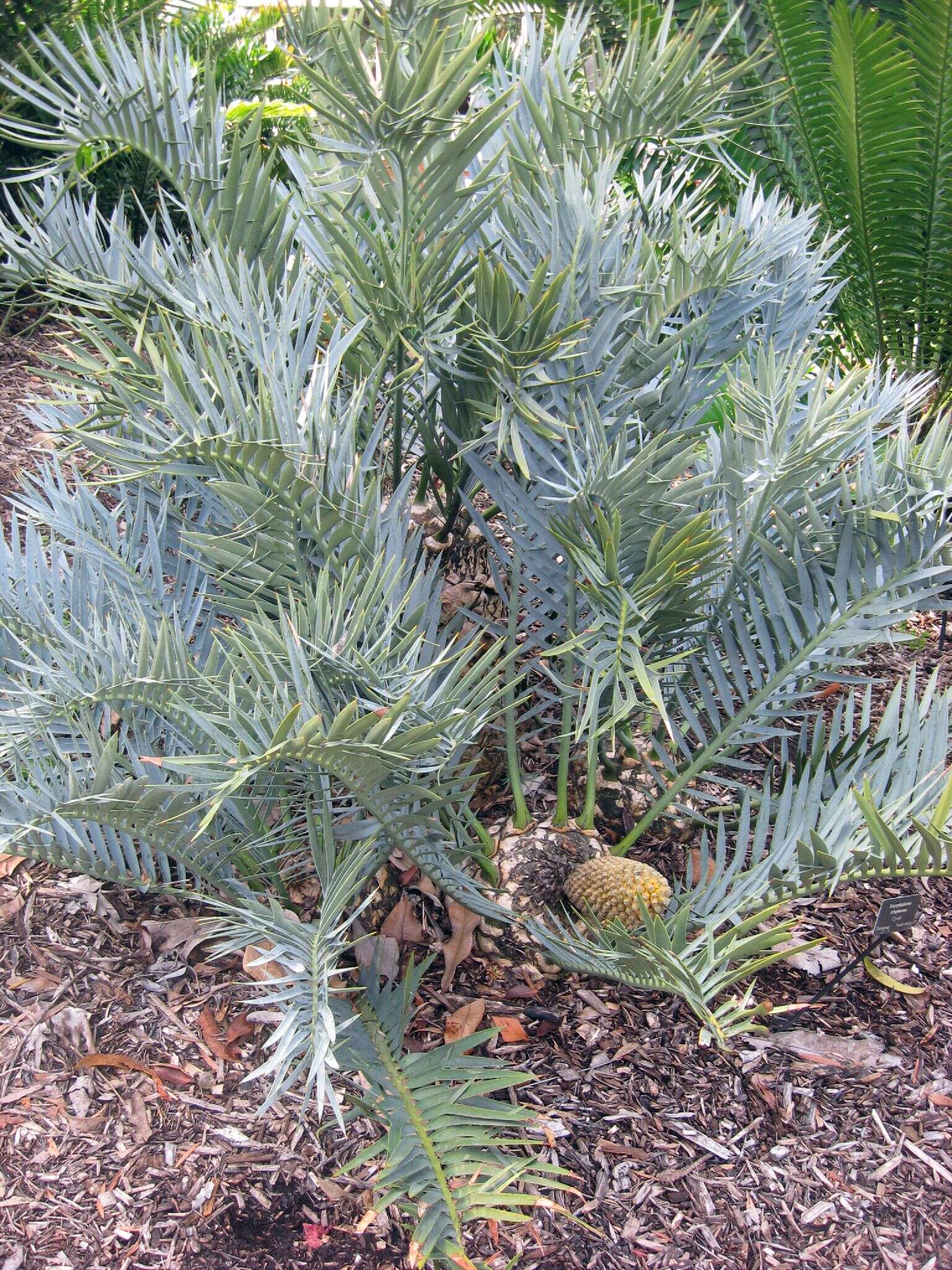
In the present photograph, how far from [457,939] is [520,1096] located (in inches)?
10.5

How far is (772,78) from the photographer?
137 inches

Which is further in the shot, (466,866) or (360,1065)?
(466,866)

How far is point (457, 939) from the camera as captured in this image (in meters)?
1.83

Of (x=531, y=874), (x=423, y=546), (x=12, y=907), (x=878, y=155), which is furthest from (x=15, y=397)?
(x=878, y=155)

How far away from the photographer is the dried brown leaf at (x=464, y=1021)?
5.65 ft

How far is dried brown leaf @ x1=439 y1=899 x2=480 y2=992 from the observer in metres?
1.81

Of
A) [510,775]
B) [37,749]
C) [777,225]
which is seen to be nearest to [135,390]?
[37,749]

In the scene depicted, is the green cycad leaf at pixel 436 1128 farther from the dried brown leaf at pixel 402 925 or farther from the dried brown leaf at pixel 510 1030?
the dried brown leaf at pixel 402 925

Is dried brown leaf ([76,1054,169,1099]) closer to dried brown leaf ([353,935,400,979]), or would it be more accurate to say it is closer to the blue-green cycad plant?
the blue-green cycad plant

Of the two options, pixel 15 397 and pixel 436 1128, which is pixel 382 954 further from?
pixel 15 397

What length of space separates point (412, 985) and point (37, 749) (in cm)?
68

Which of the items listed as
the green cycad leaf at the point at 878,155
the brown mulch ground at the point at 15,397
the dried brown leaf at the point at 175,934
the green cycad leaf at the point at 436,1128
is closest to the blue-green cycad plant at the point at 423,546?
the green cycad leaf at the point at 436,1128

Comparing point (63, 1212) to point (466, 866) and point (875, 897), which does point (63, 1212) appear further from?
point (875, 897)

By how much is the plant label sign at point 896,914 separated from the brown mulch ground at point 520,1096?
0.28 metres
